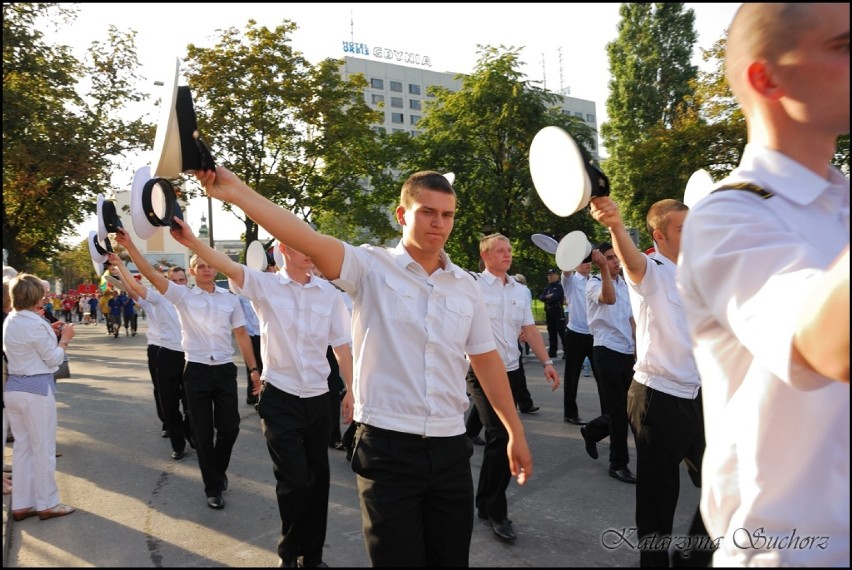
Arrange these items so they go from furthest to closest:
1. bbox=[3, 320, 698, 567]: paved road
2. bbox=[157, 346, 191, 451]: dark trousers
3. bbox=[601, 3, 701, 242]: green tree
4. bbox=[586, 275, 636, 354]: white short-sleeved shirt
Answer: bbox=[601, 3, 701, 242]: green tree
bbox=[157, 346, 191, 451]: dark trousers
bbox=[586, 275, 636, 354]: white short-sleeved shirt
bbox=[3, 320, 698, 567]: paved road

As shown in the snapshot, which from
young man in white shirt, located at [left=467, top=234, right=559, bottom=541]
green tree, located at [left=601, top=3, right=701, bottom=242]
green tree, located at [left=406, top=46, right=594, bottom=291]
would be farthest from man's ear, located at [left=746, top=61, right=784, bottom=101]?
green tree, located at [left=601, top=3, right=701, bottom=242]

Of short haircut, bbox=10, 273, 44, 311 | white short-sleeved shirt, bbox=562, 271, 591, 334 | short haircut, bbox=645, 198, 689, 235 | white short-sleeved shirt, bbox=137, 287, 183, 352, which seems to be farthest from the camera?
white short-sleeved shirt, bbox=562, 271, 591, 334

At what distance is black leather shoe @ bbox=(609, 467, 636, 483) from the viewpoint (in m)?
6.22

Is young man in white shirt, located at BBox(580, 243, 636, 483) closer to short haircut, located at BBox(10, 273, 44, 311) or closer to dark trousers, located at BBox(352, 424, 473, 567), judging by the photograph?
dark trousers, located at BBox(352, 424, 473, 567)

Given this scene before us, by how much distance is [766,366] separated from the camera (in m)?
1.16

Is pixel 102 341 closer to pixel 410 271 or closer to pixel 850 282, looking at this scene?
pixel 410 271

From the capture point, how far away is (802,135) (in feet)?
4.34

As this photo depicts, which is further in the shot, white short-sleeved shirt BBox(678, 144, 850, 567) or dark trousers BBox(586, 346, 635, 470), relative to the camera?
dark trousers BBox(586, 346, 635, 470)

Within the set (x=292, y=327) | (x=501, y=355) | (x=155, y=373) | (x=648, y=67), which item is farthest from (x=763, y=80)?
(x=648, y=67)

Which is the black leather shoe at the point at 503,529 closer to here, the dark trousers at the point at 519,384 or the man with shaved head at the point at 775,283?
the dark trousers at the point at 519,384

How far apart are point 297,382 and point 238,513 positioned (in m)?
1.54

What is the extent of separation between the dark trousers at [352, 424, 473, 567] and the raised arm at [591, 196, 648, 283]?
120cm

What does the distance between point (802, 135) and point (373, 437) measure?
2175mm

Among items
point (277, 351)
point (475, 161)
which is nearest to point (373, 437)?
point (277, 351)
